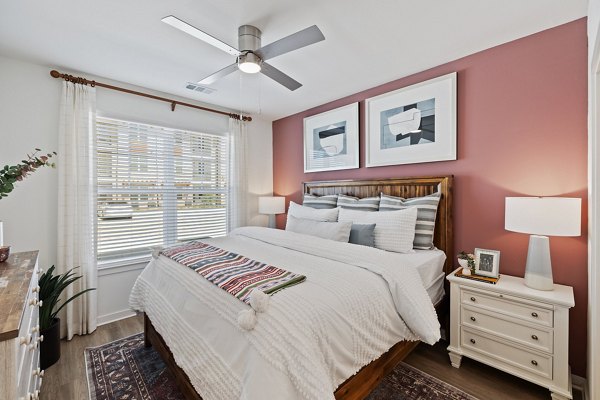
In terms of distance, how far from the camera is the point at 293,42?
1710 mm

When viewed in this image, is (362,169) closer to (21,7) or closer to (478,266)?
(478,266)

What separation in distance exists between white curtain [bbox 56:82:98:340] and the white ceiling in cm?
40

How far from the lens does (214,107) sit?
3.75 metres

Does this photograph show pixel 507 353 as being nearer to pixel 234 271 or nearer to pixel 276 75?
pixel 234 271

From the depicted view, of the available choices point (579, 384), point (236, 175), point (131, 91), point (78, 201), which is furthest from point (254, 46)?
point (579, 384)

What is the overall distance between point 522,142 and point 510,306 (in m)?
1.27

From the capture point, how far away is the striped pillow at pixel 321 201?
10.6ft

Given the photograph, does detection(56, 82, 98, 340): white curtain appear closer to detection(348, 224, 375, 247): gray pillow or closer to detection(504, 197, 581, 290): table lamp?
detection(348, 224, 375, 247): gray pillow

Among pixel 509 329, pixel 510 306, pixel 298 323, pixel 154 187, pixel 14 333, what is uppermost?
pixel 154 187

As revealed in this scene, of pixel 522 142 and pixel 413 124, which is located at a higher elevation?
pixel 413 124

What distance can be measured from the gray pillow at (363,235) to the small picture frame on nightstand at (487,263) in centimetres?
80

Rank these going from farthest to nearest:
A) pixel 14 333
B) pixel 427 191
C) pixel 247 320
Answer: pixel 427 191 → pixel 247 320 → pixel 14 333

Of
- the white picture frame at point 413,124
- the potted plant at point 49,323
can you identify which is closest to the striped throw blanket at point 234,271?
the potted plant at point 49,323

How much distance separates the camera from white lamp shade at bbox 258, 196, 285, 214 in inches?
156
